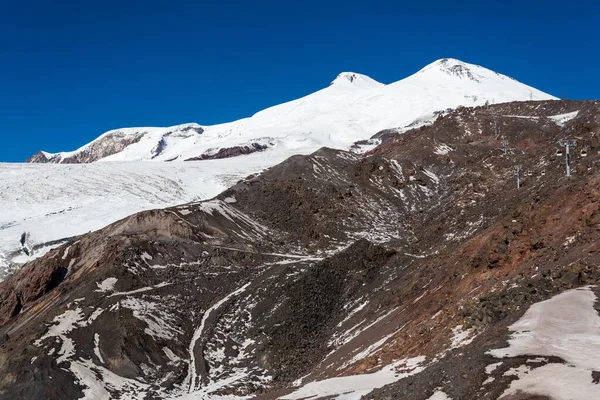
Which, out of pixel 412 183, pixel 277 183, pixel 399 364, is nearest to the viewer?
pixel 399 364

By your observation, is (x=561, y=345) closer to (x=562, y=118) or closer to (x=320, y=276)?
(x=320, y=276)

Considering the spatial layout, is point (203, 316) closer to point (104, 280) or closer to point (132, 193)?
point (104, 280)

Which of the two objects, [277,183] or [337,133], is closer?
[277,183]

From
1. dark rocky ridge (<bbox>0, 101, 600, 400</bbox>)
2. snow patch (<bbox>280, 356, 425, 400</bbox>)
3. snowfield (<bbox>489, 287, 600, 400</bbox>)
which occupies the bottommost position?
snow patch (<bbox>280, 356, 425, 400</bbox>)

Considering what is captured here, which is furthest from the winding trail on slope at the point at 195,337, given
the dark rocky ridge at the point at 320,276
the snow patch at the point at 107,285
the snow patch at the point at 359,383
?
the snow patch at the point at 359,383

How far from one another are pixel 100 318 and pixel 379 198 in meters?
34.0

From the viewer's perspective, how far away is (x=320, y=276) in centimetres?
3747

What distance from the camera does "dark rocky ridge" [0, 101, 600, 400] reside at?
69.5 ft

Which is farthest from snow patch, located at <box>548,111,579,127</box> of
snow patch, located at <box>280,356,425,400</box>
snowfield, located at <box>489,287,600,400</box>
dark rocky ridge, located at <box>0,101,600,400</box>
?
snow patch, located at <box>280,356,425,400</box>

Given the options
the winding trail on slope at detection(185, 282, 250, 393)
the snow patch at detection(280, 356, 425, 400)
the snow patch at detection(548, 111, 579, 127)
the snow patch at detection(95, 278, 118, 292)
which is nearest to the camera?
the snow patch at detection(280, 356, 425, 400)

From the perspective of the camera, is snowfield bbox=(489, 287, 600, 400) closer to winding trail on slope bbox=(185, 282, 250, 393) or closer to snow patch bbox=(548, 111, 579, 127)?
winding trail on slope bbox=(185, 282, 250, 393)

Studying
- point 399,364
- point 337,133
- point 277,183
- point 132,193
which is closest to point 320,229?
point 277,183

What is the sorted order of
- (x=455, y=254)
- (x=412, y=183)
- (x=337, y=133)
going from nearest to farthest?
1. (x=455, y=254)
2. (x=412, y=183)
3. (x=337, y=133)

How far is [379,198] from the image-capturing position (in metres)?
58.3
